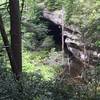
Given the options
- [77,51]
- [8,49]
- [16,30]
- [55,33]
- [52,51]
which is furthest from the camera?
[55,33]

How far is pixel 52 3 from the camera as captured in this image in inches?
933

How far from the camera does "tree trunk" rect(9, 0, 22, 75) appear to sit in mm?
5766

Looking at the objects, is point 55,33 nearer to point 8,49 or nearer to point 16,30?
point 16,30

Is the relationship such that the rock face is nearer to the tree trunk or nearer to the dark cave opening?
the dark cave opening

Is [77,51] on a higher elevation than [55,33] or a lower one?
higher

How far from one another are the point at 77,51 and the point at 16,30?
1399 cm

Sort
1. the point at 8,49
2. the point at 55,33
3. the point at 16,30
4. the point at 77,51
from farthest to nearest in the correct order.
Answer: the point at 55,33 < the point at 77,51 < the point at 16,30 < the point at 8,49

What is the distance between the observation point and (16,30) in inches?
229

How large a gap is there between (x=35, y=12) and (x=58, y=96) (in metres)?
20.3

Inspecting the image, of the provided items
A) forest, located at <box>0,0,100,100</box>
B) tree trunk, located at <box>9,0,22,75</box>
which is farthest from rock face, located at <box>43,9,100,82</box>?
tree trunk, located at <box>9,0,22,75</box>

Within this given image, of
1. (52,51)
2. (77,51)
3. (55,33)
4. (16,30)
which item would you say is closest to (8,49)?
(16,30)

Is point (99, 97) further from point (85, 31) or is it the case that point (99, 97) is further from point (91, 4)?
point (91, 4)

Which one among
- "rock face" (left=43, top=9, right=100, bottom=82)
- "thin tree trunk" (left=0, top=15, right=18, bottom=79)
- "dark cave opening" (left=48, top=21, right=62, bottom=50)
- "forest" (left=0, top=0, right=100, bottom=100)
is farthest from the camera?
"dark cave opening" (left=48, top=21, right=62, bottom=50)

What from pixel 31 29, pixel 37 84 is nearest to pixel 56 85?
pixel 37 84
